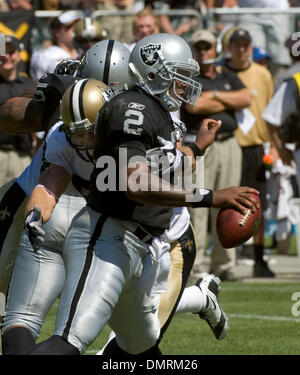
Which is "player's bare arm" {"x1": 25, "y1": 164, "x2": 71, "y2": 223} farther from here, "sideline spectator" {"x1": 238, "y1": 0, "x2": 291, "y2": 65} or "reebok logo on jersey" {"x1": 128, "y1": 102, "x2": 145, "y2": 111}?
"sideline spectator" {"x1": 238, "y1": 0, "x2": 291, "y2": 65}

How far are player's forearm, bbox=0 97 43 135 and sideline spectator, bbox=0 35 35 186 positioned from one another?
297 centimetres

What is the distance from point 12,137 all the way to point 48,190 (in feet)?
12.8

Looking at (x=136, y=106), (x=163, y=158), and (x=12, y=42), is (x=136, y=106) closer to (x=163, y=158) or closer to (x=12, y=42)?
(x=163, y=158)

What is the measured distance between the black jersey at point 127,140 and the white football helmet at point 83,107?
178mm

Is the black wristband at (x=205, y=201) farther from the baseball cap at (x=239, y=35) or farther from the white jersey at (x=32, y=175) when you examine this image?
the baseball cap at (x=239, y=35)

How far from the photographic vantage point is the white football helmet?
470 cm

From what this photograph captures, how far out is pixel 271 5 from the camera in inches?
475

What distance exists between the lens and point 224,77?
30.6 feet

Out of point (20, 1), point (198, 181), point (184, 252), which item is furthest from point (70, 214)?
point (20, 1)

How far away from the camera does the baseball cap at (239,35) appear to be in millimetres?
9617

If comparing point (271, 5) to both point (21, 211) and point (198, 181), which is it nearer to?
point (198, 181)

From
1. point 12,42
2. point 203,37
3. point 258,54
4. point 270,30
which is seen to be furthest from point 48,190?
point 270,30

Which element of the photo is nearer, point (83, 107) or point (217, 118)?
point (83, 107)
